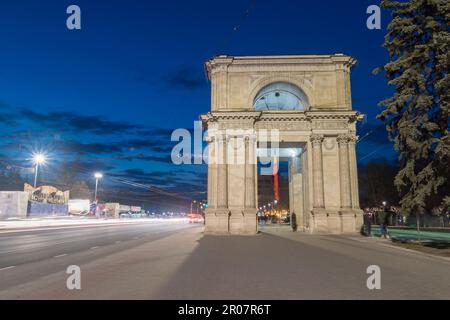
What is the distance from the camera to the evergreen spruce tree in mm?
17234

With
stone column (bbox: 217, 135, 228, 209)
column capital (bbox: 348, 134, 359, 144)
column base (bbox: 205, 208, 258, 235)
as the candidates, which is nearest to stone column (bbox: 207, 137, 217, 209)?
stone column (bbox: 217, 135, 228, 209)

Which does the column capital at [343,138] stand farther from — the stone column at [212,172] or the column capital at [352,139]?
the stone column at [212,172]

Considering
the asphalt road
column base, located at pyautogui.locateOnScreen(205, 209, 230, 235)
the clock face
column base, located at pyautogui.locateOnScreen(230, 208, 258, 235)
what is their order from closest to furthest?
1. the asphalt road
2. column base, located at pyautogui.locateOnScreen(230, 208, 258, 235)
3. column base, located at pyautogui.locateOnScreen(205, 209, 230, 235)
4. the clock face

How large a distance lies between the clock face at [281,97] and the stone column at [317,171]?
160 inches

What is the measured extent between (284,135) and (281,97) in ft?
23.8

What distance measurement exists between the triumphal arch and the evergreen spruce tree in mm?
12120

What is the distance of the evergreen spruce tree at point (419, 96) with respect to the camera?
17234 mm

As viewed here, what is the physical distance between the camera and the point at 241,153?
32.2 meters

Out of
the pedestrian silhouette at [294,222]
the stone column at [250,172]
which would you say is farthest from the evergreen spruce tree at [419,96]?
the pedestrian silhouette at [294,222]

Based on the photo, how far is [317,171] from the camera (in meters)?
31.7

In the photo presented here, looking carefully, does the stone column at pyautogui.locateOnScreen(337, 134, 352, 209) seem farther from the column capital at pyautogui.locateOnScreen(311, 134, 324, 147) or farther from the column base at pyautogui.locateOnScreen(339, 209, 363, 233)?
the column capital at pyautogui.locateOnScreen(311, 134, 324, 147)
